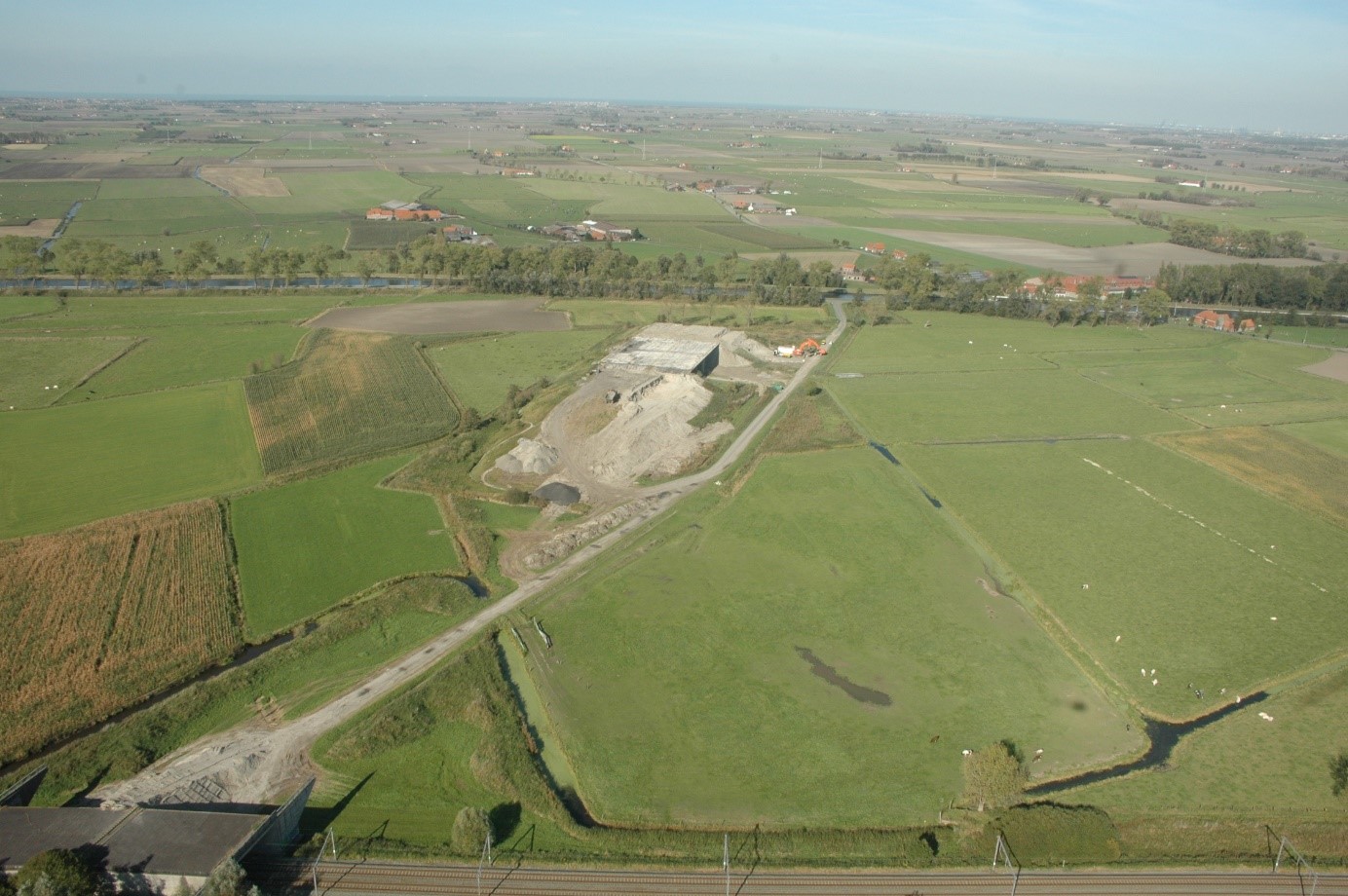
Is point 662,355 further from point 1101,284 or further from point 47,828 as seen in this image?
point 1101,284

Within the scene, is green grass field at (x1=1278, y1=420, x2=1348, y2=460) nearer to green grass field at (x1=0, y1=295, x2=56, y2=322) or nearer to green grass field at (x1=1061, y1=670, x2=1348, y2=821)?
green grass field at (x1=1061, y1=670, x2=1348, y2=821)

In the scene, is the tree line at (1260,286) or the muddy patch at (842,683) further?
the tree line at (1260,286)

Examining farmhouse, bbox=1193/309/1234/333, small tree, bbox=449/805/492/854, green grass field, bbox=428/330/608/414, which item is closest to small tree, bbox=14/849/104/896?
small tree, bbox=449/805/492/854

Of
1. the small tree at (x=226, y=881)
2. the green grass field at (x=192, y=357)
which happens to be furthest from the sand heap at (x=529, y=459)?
the small tree at (x=226, y=881)

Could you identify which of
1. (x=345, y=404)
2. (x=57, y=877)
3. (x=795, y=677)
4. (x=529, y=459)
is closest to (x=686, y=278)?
(x=345, y=404)

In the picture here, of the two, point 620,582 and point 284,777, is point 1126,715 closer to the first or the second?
point 620,582

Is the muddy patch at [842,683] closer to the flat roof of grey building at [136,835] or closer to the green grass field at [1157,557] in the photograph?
the green grass field at [1157,557]
